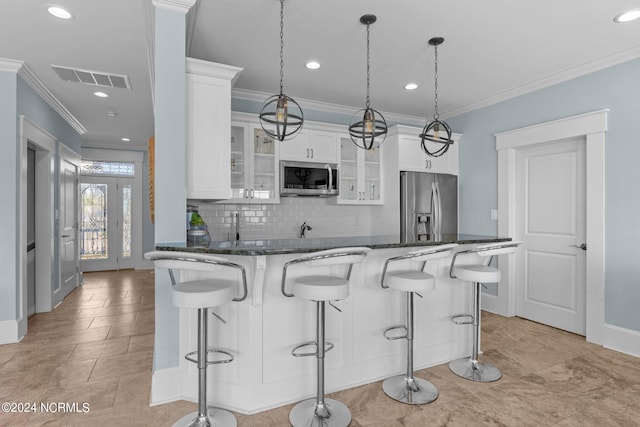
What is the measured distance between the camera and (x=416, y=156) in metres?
4.94

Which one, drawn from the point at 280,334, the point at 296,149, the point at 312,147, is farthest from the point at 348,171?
the point at 280,334

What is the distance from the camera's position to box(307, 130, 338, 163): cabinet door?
464cm

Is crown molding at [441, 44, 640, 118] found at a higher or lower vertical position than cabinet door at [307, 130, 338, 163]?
higher

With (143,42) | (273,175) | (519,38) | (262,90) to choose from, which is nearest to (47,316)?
(273,175)

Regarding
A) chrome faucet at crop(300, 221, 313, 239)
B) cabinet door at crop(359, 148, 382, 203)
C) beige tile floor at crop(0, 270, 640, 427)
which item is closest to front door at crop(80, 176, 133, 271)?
beige tile floor at crop(0, 270, 640, 427)

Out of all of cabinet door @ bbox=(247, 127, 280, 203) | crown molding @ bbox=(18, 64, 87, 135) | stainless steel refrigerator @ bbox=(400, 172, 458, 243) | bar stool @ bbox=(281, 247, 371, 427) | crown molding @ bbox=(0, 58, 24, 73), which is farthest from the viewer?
stainless steel refrigerator @ bbox=(400, 172, 458, 243)

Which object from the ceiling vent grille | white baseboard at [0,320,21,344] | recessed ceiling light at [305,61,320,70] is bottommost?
white baseboard at [0,320,21,344]

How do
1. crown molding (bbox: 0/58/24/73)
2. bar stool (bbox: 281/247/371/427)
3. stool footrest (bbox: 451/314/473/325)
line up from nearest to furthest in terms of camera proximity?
bar stool (bbox: 281/247/371/427) < stool footrest (bbox: 451/314/473/325) < crown molding (bbox: 0/58/24/73)

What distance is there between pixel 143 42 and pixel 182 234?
6.13 feet

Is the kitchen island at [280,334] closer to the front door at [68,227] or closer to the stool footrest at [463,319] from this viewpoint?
the stool footrest at [463,319]

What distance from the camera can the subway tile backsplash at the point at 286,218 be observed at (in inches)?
175

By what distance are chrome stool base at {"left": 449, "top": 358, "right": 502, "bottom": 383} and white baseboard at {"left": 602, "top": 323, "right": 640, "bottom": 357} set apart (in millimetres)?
1420

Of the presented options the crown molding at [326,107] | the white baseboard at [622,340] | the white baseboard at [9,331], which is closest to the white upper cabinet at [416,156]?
the crown molding at [326,107]

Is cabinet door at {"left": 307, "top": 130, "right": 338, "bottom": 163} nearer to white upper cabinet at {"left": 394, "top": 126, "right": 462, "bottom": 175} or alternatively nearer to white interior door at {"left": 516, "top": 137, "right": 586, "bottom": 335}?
white upper cabinet at {"left": 394, "top": 126, "right": 462, "bottom": 175}
